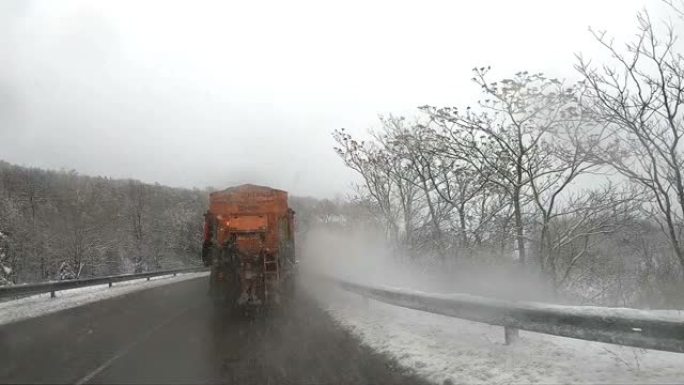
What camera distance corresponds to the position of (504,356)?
753 cm

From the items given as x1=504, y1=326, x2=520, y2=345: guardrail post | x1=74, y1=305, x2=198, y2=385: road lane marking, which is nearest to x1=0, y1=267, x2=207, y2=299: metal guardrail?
x1=74, y1=305, x2=198, y2=385: road lane marking

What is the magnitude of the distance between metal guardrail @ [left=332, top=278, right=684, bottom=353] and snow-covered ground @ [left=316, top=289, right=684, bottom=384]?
380 mm

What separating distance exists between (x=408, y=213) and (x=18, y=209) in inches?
2544

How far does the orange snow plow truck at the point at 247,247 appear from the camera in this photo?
15.2 meters

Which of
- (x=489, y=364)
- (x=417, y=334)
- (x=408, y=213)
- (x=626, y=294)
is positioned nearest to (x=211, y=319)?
(x=417, y=334)

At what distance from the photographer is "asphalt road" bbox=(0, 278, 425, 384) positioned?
720 cm

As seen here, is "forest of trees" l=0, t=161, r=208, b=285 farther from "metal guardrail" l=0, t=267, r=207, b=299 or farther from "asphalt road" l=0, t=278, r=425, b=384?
"asphalt road" l=0, t=278, r=425, b=384

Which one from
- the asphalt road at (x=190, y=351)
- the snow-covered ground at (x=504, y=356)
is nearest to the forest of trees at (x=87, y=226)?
the asphalt road at (x=190, y=351)

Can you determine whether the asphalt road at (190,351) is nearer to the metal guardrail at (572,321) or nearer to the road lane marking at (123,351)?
the road lane marking at (123,351)

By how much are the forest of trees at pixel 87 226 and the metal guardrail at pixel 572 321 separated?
4810cm

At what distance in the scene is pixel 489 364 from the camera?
724 cm

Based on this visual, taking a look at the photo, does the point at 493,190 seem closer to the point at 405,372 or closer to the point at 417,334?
the point at 417,334

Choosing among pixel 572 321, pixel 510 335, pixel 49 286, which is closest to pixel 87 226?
pixel 49 286

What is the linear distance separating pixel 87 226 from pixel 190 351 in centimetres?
6561
